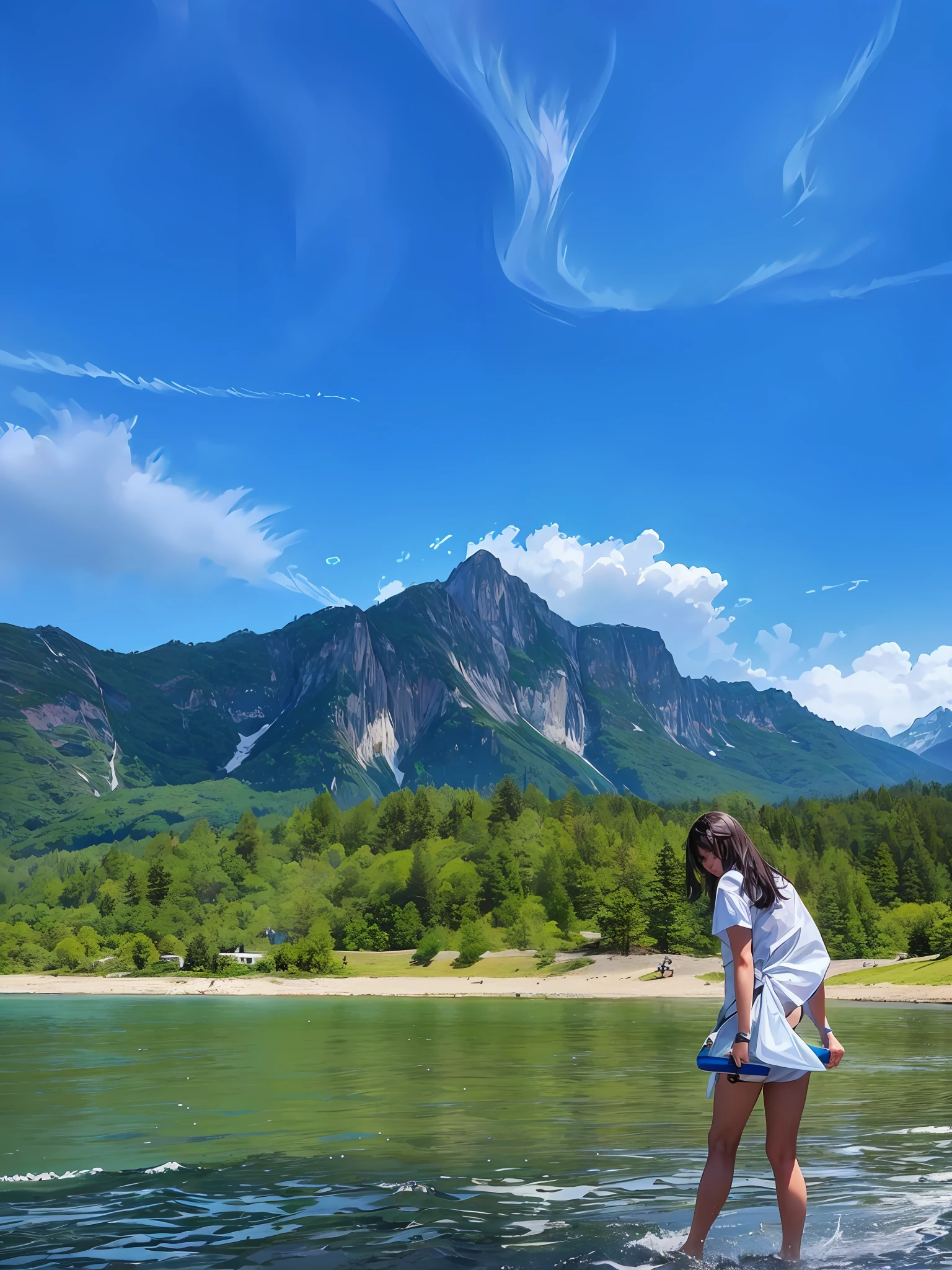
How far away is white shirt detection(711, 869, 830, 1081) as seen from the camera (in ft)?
27.6

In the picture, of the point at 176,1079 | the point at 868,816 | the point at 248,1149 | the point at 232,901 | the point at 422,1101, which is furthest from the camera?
the point at 868,816

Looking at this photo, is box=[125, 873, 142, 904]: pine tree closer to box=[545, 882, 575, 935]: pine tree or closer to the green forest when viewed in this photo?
the green forest

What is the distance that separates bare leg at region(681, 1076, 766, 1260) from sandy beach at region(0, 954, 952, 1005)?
92.0m

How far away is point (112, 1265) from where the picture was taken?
9.48 meters

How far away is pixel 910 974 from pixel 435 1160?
9471 cm

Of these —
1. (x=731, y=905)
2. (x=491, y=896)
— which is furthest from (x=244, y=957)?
(x=731, y=905)

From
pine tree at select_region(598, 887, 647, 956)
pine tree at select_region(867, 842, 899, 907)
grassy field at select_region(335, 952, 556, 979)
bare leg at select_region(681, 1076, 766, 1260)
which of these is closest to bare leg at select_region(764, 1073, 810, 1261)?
bare leg at select_region(681, 1076, 766, 1260)

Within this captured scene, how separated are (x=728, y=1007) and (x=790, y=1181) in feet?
5.27

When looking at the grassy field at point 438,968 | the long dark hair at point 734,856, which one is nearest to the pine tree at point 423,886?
the grassy field at point 438,968

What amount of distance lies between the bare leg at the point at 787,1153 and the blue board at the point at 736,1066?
26cm

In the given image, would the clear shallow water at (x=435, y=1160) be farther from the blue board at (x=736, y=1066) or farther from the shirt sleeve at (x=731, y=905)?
the shirt sleeve at (x=731, y=905)

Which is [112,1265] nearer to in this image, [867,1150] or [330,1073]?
[867,1150]

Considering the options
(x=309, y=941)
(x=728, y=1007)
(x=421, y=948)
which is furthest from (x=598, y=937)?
(x=728, y=1007)

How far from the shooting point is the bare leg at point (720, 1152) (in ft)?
28.5
